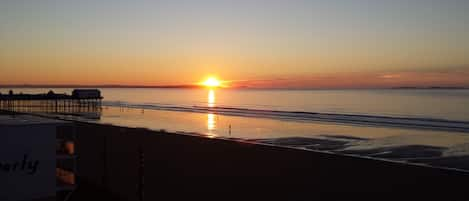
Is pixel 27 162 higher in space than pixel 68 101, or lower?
lower

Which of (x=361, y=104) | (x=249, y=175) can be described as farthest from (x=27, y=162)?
(x=361, y=104)

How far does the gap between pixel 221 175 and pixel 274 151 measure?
15.3 ft

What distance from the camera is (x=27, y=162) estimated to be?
755 cm

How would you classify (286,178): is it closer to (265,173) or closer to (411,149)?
(265,173)

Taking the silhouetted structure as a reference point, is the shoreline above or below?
below

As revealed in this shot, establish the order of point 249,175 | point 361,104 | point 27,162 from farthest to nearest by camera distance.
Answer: point 361,104
point 249,175
point 27,162

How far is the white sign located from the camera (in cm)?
741

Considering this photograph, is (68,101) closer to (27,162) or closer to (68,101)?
(68,101)

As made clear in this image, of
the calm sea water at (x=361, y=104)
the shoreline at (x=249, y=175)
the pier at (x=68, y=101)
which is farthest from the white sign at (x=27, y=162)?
the pier at (x=68, y=101)

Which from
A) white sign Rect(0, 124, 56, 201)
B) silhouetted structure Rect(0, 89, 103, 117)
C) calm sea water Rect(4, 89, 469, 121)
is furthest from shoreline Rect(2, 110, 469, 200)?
silhouetted structure Rect(0, 89, 103, 117)

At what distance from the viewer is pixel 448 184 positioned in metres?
11.6

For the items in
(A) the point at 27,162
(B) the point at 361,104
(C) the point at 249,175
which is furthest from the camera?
(B) the point at 361,104

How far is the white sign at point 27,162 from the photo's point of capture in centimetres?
741

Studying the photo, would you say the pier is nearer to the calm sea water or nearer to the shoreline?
the calm sea water
